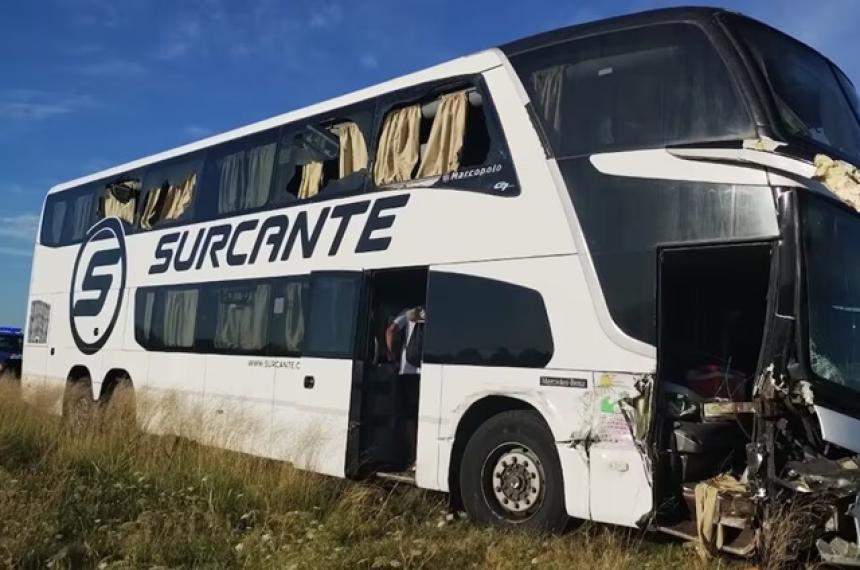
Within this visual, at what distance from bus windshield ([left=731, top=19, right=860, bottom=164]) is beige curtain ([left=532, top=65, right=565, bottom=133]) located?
143cm

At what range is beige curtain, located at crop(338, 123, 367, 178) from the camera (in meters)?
8.84

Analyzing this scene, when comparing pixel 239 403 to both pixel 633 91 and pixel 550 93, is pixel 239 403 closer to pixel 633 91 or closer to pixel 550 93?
pixel 550 93

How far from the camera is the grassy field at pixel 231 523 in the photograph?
5.50 metres

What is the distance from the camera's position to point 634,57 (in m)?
6.65

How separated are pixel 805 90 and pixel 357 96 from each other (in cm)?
450

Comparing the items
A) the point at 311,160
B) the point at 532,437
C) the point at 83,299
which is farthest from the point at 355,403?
the point at 83,299

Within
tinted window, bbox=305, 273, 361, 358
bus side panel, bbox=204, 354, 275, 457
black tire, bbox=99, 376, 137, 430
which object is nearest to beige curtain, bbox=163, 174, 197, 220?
bus side panel, bbox=204, 354, 275, 457

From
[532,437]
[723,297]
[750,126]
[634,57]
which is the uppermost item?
[634,57]

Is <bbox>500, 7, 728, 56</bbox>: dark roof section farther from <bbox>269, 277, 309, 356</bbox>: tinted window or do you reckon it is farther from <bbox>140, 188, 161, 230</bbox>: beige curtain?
<bbox>140, 188, 161, 230</bbox>: beige curtain

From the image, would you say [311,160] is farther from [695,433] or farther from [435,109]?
[695,433]

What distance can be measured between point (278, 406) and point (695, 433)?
4708 mm

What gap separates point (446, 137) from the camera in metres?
8.02

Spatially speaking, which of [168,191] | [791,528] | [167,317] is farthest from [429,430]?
[168,191]

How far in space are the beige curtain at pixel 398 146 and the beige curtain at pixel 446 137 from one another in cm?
19
